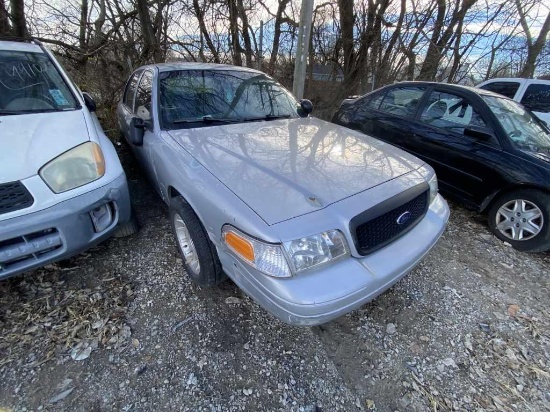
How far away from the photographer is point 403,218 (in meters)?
1.82

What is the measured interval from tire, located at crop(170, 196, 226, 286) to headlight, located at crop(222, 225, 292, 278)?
454mm

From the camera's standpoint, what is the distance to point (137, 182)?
381 cm

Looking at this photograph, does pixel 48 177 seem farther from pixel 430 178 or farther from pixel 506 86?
pixel 506 86

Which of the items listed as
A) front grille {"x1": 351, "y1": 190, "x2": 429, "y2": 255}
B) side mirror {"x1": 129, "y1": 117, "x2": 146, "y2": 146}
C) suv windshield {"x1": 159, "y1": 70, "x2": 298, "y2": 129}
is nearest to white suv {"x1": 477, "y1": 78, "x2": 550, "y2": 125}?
suv windshield {"x1": 159, "y1": 70, "x2": 298, "y2": 129}

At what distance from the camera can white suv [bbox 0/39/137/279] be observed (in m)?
1.73

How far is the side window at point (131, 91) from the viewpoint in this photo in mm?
3477

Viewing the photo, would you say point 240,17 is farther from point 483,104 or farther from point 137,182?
point 483,104

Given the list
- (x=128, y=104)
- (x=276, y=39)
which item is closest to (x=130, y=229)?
(x=128, y=104)

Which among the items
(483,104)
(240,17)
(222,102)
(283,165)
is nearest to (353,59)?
(240,17)

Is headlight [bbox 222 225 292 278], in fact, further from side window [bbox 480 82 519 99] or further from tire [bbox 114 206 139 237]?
side window [bbox 480 82 519 99]

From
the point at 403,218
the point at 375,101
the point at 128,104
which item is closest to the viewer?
the point at 403,218

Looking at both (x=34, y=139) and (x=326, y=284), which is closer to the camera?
(x=326, y=284)

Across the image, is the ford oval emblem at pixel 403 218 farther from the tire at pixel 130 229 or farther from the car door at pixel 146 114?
the tire at pixel 130 229

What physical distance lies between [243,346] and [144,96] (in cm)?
263
